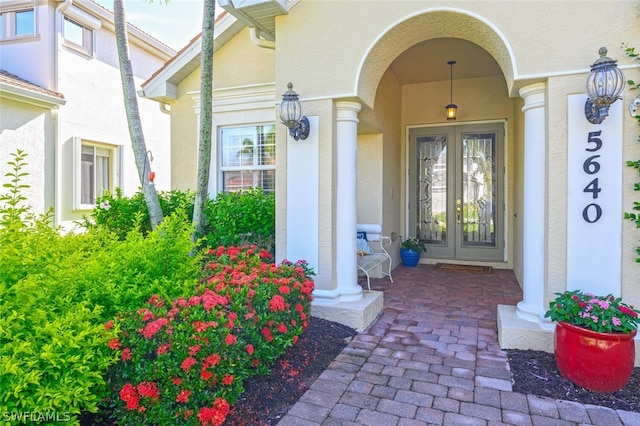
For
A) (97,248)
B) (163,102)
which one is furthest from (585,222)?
(163,102)

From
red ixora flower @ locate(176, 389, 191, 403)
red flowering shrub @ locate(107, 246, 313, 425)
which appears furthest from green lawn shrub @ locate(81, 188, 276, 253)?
red ixora flower @ locate(176, 389, 191, 403)

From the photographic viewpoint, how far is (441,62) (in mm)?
6973

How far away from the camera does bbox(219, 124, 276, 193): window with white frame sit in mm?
6879

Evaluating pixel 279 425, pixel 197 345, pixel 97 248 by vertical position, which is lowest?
pixel 279 425

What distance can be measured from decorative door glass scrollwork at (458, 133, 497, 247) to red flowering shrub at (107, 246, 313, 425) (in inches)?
240

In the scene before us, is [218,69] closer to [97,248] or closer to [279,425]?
[97,248]

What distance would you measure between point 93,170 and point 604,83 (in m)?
10.4

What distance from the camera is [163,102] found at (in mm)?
7660

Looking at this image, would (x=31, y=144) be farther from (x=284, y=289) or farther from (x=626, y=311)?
(x=626, y=311)

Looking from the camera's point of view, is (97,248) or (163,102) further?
(163,102)

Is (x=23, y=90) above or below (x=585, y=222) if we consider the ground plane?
above

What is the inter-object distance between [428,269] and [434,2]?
5.02 meters

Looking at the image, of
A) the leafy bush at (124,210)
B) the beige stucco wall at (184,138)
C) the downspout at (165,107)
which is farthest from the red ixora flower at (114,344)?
the downspout at (165,107)

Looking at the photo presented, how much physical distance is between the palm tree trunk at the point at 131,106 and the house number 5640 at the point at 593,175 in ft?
16.6
